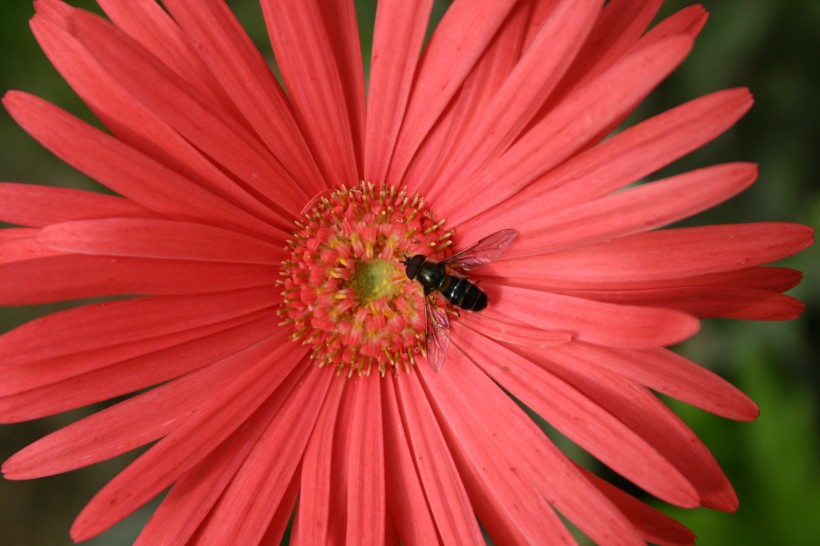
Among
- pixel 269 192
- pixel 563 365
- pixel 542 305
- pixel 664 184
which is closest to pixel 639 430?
pixel 563 365

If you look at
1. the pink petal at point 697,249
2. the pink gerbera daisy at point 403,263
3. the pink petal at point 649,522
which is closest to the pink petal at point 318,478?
the pink gerbera daisy at point 403,263

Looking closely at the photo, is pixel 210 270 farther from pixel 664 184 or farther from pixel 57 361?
pixel 664 184

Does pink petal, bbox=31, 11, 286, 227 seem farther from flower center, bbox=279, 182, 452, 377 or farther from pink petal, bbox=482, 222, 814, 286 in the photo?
pink petal, bbox=482, 222, 814, 286

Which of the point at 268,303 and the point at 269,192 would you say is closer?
the point at 269,192

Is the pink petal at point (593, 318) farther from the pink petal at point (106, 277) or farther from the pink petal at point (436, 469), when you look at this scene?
the pink petal at point (106, 277)

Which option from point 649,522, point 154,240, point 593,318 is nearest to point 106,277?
point 154,240

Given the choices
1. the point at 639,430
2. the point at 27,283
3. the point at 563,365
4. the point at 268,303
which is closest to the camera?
the point at 27,283
